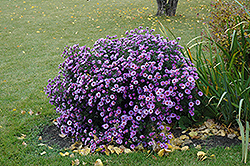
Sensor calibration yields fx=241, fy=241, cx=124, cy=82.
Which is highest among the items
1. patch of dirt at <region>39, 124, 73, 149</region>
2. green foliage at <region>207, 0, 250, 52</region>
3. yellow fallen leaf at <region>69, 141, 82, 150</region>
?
green foliage at <region>207, 0, 250, 52</region>

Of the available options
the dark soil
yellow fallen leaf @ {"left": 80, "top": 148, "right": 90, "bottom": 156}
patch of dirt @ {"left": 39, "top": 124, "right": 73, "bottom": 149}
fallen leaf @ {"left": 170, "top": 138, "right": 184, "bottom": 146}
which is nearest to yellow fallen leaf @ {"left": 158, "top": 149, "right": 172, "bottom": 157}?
fallen leaf @ {"left": 170, "top": 138, "right": 184, "bottom": 146}

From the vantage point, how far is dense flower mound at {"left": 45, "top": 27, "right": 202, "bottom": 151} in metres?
2.76

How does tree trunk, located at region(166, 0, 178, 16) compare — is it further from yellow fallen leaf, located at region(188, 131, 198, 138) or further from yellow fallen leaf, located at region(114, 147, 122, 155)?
yellow fallen leaf, located at region(114, 147, 122, 155)

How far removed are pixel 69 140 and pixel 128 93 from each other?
1026 mm

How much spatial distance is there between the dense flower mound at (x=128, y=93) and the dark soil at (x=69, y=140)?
13 cm

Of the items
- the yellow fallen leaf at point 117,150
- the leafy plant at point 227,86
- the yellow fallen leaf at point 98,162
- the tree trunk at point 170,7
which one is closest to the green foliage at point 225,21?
the leafy plant at point 227,86

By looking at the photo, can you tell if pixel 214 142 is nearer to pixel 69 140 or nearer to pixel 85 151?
pixel 85 151

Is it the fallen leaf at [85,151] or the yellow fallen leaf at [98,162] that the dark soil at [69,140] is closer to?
the fallen leaf at [85,151]

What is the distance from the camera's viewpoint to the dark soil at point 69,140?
9.16 feet

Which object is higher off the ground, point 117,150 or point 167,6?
point 167,6

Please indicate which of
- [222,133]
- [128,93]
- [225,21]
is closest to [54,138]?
[128,93]

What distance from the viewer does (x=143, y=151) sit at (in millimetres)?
2773

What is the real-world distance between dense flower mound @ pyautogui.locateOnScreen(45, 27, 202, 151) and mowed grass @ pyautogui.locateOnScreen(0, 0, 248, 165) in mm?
314

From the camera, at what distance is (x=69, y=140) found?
3168mm
